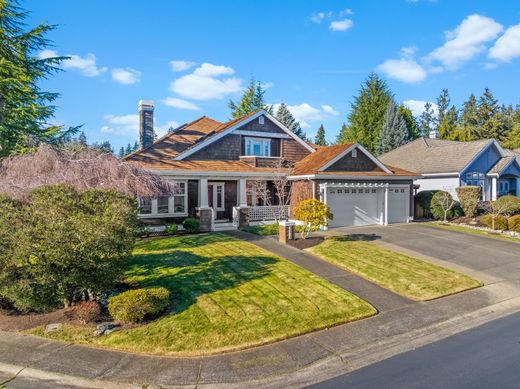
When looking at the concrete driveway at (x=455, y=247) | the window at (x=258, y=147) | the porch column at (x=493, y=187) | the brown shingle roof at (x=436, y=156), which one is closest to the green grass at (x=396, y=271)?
the concrete driveway at (x=455, y=247)

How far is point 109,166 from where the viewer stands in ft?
43.9

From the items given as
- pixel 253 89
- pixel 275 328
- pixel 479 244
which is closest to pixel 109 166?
pixel 275 328

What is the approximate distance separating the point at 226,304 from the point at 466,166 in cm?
2342

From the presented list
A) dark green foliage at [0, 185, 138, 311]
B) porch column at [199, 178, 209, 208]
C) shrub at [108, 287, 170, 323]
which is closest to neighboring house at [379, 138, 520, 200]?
porch column at [199, 178, 209, 208]

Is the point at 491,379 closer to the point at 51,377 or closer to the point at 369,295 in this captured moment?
the point at 369,295

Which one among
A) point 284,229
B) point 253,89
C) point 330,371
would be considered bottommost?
point 330,371

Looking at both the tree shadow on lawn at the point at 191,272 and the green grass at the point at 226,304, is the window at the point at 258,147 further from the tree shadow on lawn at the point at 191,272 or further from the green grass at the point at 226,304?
the tree shadow on lawn at the point at 191,272

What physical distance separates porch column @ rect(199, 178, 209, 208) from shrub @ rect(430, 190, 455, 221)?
15.2 m

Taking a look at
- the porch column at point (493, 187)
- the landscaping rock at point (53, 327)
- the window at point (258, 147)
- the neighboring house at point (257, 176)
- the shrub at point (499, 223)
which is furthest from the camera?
the porch column at point (493, 187)

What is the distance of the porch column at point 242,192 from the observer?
19250mm

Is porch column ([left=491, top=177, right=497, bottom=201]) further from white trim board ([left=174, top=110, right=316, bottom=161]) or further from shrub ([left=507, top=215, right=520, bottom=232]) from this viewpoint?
white trim board ([left=174, top=110, right=316, bottom=161])

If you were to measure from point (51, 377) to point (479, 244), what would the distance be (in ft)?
55.2

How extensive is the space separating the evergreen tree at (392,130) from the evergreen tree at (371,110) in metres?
3.16

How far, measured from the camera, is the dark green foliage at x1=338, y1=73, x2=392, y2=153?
159 feet
